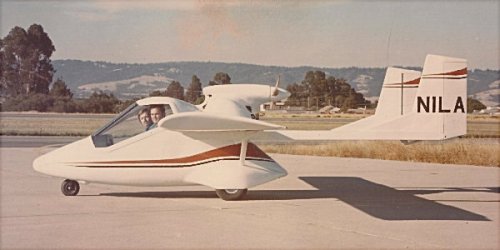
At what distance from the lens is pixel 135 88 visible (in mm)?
15883

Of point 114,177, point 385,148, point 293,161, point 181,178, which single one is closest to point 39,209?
point 114,177

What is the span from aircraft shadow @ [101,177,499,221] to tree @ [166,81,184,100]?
109 inches

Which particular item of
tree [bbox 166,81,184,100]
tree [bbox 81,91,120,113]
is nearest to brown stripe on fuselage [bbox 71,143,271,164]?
tree [bbox 166,81,184,100]

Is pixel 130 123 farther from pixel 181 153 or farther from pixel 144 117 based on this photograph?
pixel 181 153

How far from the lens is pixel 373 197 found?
13.3m

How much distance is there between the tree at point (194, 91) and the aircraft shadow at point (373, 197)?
271 cm

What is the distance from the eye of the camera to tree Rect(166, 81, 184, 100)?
50.5 ft

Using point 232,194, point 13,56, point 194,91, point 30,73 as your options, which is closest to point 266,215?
point 232,194

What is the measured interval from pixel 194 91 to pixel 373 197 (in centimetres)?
522

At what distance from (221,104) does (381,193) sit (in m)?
4.21

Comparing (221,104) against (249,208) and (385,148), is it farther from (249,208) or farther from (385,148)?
(385,148)

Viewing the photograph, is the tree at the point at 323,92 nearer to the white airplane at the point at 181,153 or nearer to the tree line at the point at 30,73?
the tree line at the point at 30,73

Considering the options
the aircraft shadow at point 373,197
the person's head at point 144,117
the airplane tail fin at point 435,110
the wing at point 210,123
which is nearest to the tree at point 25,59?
the aircraft shadow at point 373,197

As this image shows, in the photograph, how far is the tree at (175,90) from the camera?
50.5ft
